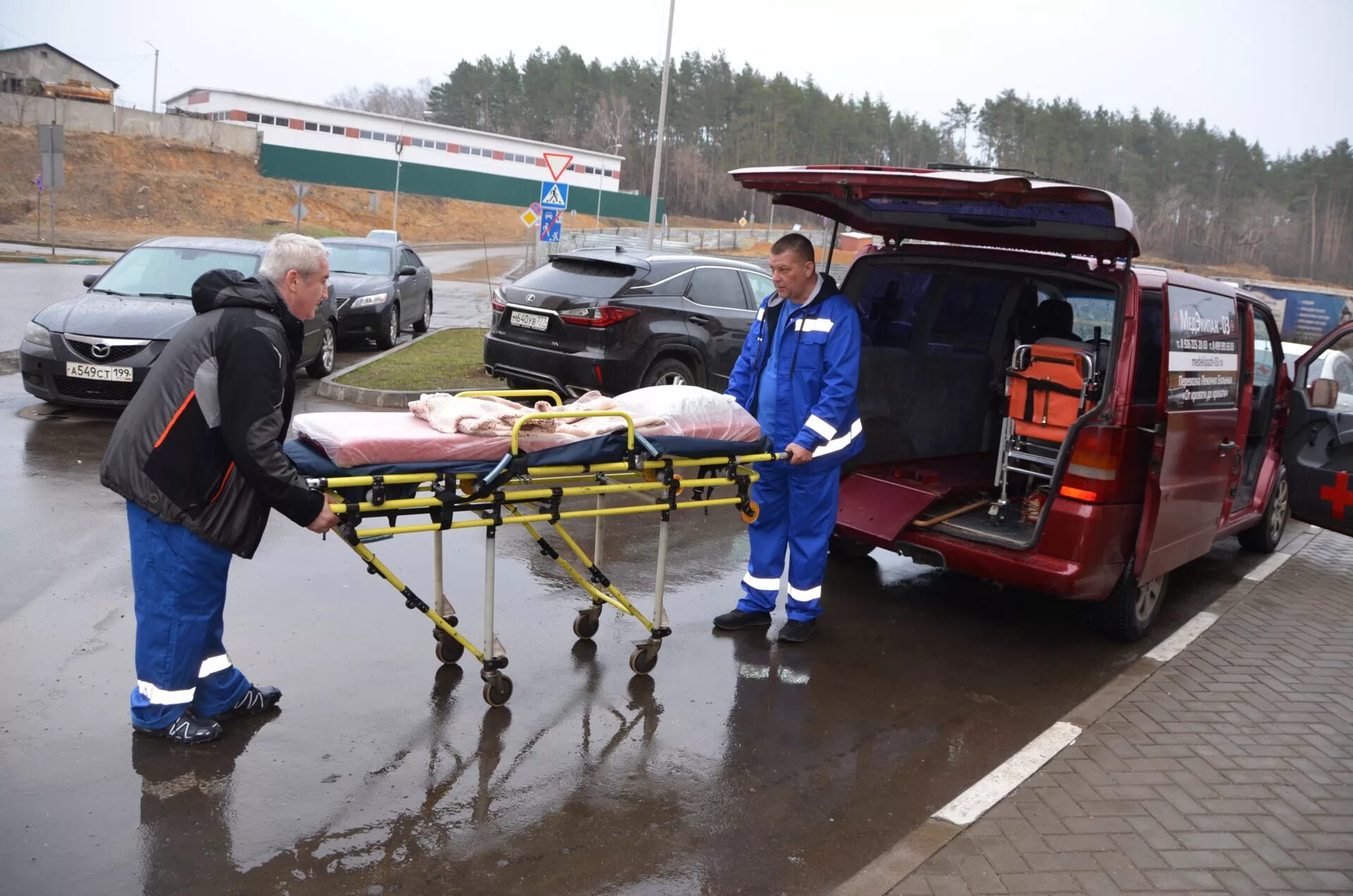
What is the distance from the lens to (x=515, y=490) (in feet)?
15.1

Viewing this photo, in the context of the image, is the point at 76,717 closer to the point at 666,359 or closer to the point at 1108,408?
the point at 1108,408

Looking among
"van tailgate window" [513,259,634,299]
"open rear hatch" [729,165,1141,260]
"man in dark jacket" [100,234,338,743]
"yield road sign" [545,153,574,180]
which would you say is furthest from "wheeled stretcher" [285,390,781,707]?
"yield road sign" [545,153,574,180]

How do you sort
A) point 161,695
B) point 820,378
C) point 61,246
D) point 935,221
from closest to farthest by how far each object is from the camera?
point 161,695 → point 820,378 → point 935,221 → point 61,246

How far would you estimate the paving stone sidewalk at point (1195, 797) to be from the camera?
12.2 feet

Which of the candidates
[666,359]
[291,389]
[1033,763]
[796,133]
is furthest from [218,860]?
[796,133]

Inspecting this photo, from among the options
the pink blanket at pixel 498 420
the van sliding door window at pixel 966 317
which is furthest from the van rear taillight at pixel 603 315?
the pink blanket at pixel 498 420

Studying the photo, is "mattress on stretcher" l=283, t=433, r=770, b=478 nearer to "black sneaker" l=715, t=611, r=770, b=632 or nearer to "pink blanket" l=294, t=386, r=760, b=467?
"pink blanket" l=294, t=386, r=760, b=467

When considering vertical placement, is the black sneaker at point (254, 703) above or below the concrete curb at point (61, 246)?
below

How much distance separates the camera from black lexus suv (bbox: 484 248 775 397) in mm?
10453

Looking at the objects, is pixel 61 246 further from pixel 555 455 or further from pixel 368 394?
pixel 555 455

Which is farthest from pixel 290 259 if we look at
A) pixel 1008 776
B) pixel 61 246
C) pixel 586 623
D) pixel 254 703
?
pixel 61 246

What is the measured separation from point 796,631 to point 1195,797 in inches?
83.6

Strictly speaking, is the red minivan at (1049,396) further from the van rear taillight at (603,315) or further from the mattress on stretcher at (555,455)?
the van rear taillight at (603,315)

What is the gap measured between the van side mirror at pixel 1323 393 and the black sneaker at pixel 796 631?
2.76 m
